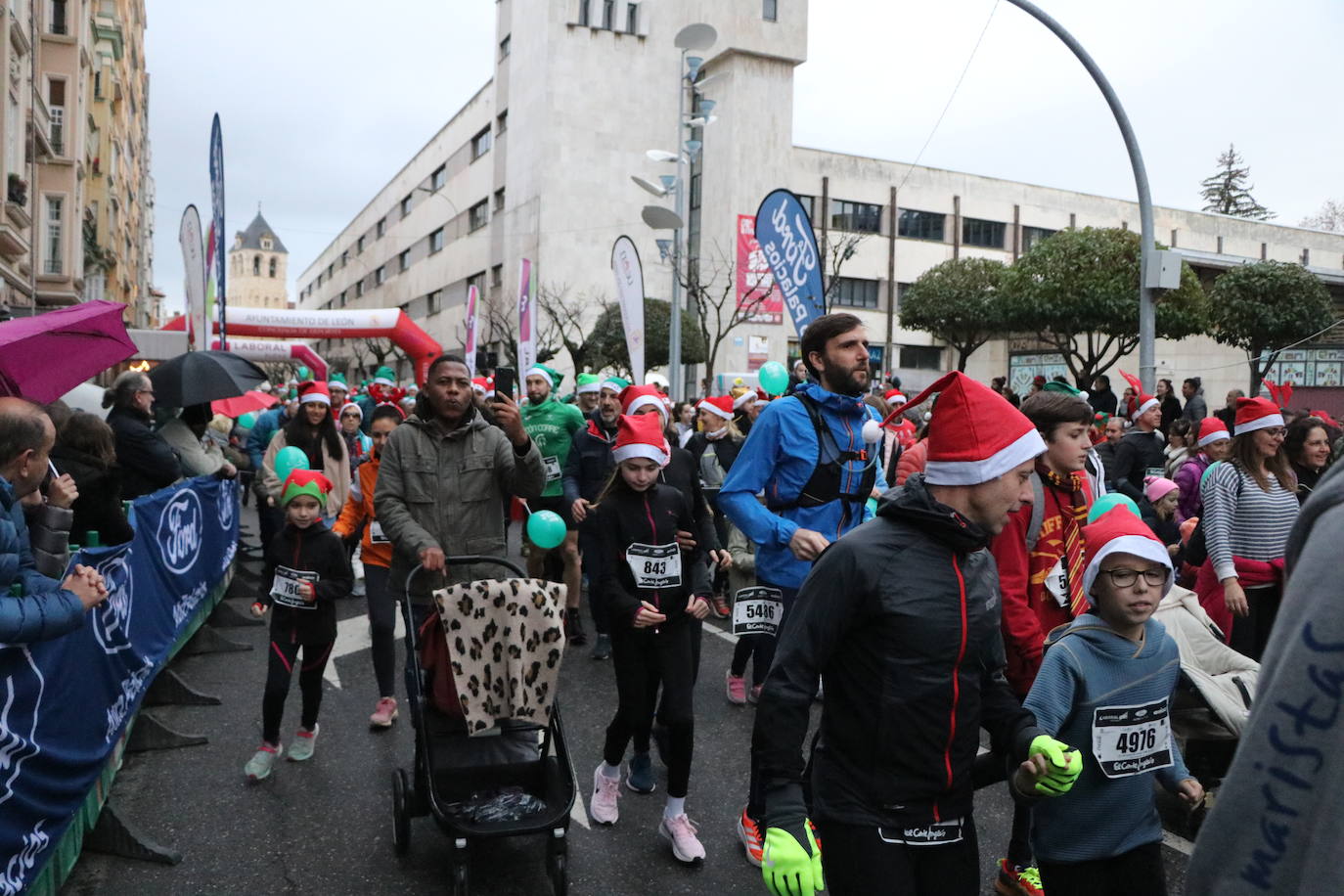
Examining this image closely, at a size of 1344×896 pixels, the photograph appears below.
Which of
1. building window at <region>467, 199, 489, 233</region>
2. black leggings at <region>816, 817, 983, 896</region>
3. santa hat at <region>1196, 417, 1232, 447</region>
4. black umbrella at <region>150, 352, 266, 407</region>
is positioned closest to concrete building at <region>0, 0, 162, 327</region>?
black umbrella at <region>150, 352, 266, 407</region>

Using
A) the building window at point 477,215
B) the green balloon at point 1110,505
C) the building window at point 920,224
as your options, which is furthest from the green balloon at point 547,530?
the building window at point 477,215

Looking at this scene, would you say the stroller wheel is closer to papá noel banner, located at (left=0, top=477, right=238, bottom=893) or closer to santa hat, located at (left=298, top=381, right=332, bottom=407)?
papá noel banner, located at (left=0, top=477, right=238, bottom=893)

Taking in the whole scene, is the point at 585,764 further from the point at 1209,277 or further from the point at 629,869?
the point at 1209,277

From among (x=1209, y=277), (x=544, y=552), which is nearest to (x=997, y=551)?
(x=544, y=552)

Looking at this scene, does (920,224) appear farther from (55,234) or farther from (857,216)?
(55,234)

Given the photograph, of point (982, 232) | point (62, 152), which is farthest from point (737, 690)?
point (982, 232)

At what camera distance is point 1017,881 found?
4066 mm

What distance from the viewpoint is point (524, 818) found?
414 cm

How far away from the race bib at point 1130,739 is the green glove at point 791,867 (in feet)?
4.08

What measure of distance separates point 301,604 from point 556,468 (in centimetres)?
370

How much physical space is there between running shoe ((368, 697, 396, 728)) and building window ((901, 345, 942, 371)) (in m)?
47.8

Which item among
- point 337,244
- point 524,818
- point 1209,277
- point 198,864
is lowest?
point 198,864

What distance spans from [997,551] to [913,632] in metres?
1.55

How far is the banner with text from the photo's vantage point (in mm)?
14273
